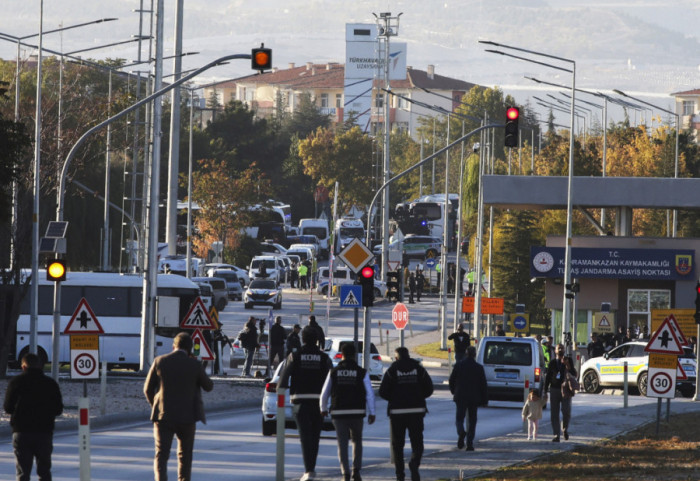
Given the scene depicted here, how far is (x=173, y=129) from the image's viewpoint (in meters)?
58.9

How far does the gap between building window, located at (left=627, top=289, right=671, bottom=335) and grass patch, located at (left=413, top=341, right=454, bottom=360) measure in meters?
7.11

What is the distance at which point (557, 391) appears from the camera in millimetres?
22312

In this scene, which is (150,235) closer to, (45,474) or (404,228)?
(45,474)

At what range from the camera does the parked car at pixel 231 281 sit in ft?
237

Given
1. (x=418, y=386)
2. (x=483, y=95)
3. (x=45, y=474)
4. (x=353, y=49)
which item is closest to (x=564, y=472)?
(x=418, y=386)

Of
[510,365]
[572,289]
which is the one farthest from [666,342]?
[572,289]

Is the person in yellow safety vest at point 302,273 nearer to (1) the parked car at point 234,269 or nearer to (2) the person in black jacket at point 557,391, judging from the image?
(1) the parked car at point 234,269

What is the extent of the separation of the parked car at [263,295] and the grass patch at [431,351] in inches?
406

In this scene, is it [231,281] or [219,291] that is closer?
[219,291]

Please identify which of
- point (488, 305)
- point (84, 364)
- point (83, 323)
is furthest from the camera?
point (488, 305)

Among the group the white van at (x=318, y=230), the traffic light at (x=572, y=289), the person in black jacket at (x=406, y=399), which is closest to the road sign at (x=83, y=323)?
the person in black jacket at (x=406, y=399)

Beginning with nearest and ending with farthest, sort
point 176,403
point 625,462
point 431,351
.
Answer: point 176,403 → point 625,462 → point 431,351

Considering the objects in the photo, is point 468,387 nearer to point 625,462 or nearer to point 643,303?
point 625,462

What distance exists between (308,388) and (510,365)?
52.7 ft
